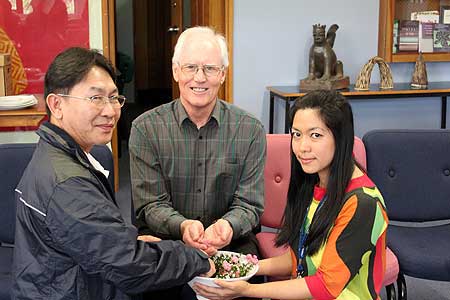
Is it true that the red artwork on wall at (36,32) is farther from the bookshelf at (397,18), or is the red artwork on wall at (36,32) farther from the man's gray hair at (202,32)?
the man's gray hair at (202,32)

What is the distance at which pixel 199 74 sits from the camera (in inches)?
80.4

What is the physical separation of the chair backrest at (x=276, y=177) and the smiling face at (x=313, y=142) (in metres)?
0.81

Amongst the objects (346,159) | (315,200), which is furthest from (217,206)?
(346,159)

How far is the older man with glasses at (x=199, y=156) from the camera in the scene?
2.06 meters

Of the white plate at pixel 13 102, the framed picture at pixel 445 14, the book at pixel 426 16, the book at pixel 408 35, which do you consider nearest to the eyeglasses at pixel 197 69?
the white plate at pixel 13 102

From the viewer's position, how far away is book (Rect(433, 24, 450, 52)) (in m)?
4.35

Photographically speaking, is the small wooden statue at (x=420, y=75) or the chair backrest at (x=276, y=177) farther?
the small wooden statue at (x=420, y=75)

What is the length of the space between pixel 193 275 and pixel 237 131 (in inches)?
27.2

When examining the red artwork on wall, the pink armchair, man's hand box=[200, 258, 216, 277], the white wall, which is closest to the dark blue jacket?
man's hand box=[200, 258, 216, 277]

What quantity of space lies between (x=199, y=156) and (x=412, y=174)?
0.97m

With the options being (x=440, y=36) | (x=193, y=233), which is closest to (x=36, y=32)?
(x=193, y=233)

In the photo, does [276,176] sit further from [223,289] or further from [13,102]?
[13,102]

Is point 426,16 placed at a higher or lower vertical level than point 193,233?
higher

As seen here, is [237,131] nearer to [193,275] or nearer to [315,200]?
[315,200]
